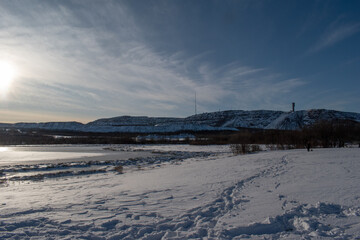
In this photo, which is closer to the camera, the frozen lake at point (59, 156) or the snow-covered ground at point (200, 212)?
the snow-covered ground at point (200, 212)

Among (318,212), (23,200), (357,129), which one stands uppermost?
(357,129)

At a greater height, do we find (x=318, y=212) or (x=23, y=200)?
(x=318, y=212)

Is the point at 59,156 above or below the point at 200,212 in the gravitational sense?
below

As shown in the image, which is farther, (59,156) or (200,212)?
(59,156)

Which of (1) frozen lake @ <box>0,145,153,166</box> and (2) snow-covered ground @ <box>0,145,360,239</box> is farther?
(1) frozen lake @ <box>0,145,153,166</box>

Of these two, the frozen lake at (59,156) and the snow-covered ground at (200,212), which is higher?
the snow-covered ground at (200,212)

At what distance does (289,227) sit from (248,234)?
875 mm

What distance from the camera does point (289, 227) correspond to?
4.64 metres

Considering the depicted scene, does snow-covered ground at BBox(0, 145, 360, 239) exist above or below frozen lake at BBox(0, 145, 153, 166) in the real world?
above

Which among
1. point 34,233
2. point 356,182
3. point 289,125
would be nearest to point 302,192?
point 356,182

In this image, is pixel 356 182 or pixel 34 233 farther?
pixel 356 182

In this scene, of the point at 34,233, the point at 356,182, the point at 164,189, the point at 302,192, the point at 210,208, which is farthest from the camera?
the point at 164,189

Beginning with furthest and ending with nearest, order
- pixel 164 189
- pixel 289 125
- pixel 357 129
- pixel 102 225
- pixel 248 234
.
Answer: pixel 289 125 < pixel 357 129 < pixel 164 189 < pixel 102 225 < pixel 248 234

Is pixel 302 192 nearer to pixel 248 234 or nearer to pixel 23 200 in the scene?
pixel 248 234
